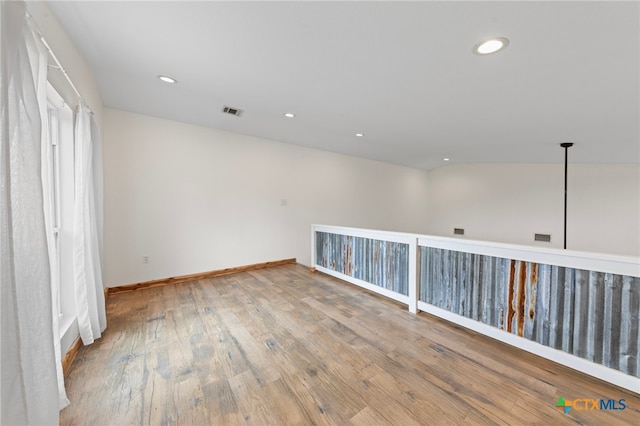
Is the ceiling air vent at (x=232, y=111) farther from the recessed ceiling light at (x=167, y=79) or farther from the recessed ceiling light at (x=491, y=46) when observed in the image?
the recessed ceiling light at (x=491, y=46)

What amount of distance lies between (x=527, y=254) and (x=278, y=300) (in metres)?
2.42

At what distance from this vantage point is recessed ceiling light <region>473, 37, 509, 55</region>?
159cm

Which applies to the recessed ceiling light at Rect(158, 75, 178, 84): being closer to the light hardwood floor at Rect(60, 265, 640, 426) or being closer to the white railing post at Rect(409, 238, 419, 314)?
the light hardwood floor at Rect(60, 265, 640, 426)

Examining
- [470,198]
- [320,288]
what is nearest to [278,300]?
[320,288]

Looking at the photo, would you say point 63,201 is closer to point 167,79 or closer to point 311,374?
point 167,79

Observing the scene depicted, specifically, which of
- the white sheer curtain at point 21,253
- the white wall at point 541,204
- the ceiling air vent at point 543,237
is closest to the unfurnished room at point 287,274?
the white sheer curtain at point 21,253

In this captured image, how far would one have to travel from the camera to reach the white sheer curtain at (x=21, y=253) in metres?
0.80

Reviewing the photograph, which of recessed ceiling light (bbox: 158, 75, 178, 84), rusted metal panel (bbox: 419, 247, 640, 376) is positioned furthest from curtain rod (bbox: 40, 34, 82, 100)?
rusted metal panel (bbox: 419, 247, 640, 376)

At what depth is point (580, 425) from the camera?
1.21 metres

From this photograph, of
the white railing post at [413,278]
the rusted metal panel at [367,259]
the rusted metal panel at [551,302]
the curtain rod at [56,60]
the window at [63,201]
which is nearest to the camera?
the curtain rod at [56,60]

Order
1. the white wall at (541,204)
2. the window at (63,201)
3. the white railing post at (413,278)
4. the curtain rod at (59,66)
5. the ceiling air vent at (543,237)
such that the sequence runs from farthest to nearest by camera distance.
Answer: the ceiling air vent at (543,237) → the white wall at (541,204) → the white railing post at (413,278) → the window at (63,201) → the curtain rod at (59,66)

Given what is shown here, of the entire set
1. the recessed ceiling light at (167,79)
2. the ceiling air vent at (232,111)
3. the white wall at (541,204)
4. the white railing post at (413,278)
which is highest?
the recessed ceiling light at (167,79)

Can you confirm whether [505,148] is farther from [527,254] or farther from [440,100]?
[527,254]

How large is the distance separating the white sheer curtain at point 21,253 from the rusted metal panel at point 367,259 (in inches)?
105
